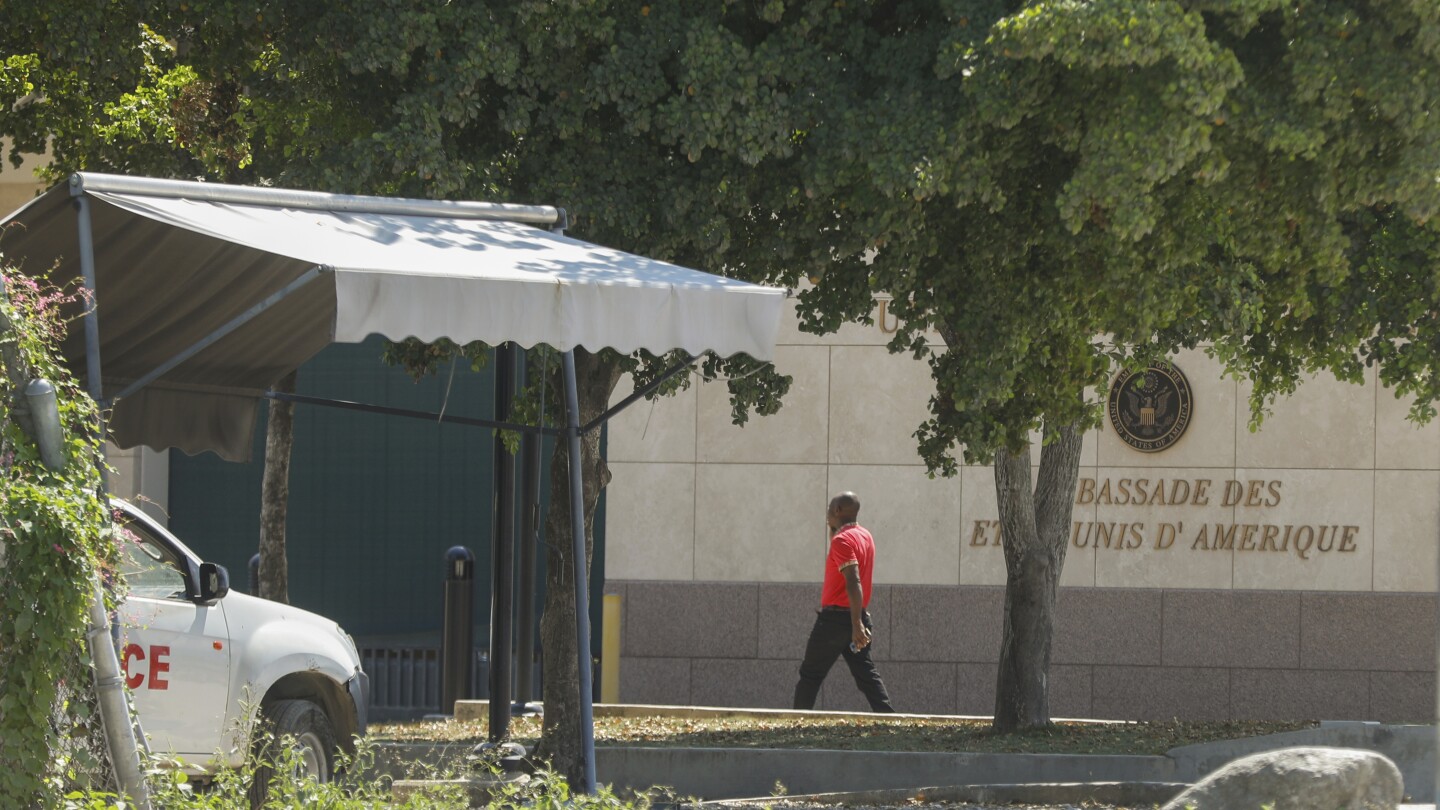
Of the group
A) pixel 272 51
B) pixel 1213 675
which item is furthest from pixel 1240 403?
pixel 272 51

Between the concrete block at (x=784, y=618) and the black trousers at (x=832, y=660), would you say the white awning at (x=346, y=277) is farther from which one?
the concrete block at (x=784, y=618)

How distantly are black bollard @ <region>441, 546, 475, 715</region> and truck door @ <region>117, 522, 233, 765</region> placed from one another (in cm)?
Answer: 491

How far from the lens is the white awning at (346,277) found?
6.48m

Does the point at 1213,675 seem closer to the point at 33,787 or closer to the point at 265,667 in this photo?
the point at 265,667

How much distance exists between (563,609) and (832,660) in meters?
3.69

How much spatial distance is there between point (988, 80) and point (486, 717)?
7094mm

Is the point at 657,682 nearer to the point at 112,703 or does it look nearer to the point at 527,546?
the point at 527,546

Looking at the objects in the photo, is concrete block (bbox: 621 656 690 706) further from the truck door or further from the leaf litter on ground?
the truck door

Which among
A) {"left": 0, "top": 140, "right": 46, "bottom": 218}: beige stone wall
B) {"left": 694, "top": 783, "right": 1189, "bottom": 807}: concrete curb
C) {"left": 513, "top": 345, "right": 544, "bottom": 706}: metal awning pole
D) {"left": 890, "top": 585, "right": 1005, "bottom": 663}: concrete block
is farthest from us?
{"left": 0, "top": 140, "right": 46, "bottom": 218}: beige stone wall

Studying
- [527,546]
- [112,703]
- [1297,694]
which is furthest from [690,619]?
[112,703]

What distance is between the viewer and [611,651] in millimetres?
15852

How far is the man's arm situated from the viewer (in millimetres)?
12508

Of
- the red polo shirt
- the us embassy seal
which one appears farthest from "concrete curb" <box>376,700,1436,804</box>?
the us embassy seal

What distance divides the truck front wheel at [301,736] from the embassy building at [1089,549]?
6703 mm
